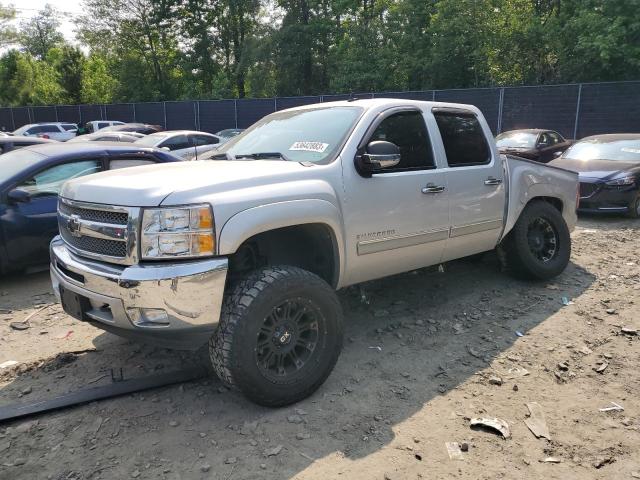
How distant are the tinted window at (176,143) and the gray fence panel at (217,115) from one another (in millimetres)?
14728

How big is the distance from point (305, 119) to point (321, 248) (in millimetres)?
1210

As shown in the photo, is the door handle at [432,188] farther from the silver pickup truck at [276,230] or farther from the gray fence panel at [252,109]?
the gray fence panel at [252,109]

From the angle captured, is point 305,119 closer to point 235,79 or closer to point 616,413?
point 616,413

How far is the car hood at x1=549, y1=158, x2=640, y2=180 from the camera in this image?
31.1 ft

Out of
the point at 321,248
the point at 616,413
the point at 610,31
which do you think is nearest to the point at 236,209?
the point at 321,248

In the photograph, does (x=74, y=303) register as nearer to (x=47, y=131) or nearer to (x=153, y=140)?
(x=153, y=140)

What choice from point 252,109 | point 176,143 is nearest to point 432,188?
point 176,143

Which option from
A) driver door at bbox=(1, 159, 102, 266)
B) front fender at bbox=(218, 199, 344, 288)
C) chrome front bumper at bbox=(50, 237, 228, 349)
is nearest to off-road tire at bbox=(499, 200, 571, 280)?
front fender at bbox=(218, 199, 344, 288)

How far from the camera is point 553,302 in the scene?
517 cm

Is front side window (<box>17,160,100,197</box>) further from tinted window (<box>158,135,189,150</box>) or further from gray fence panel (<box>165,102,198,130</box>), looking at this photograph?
gray fence panel (<box>165,102,198,130</box>)

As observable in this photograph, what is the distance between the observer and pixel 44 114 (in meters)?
37.7

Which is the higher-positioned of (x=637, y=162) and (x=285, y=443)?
(x=637, y=162)

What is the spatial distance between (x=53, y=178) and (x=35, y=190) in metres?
0.23

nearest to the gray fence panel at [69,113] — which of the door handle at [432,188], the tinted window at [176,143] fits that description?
the tinted window at [176,143]
